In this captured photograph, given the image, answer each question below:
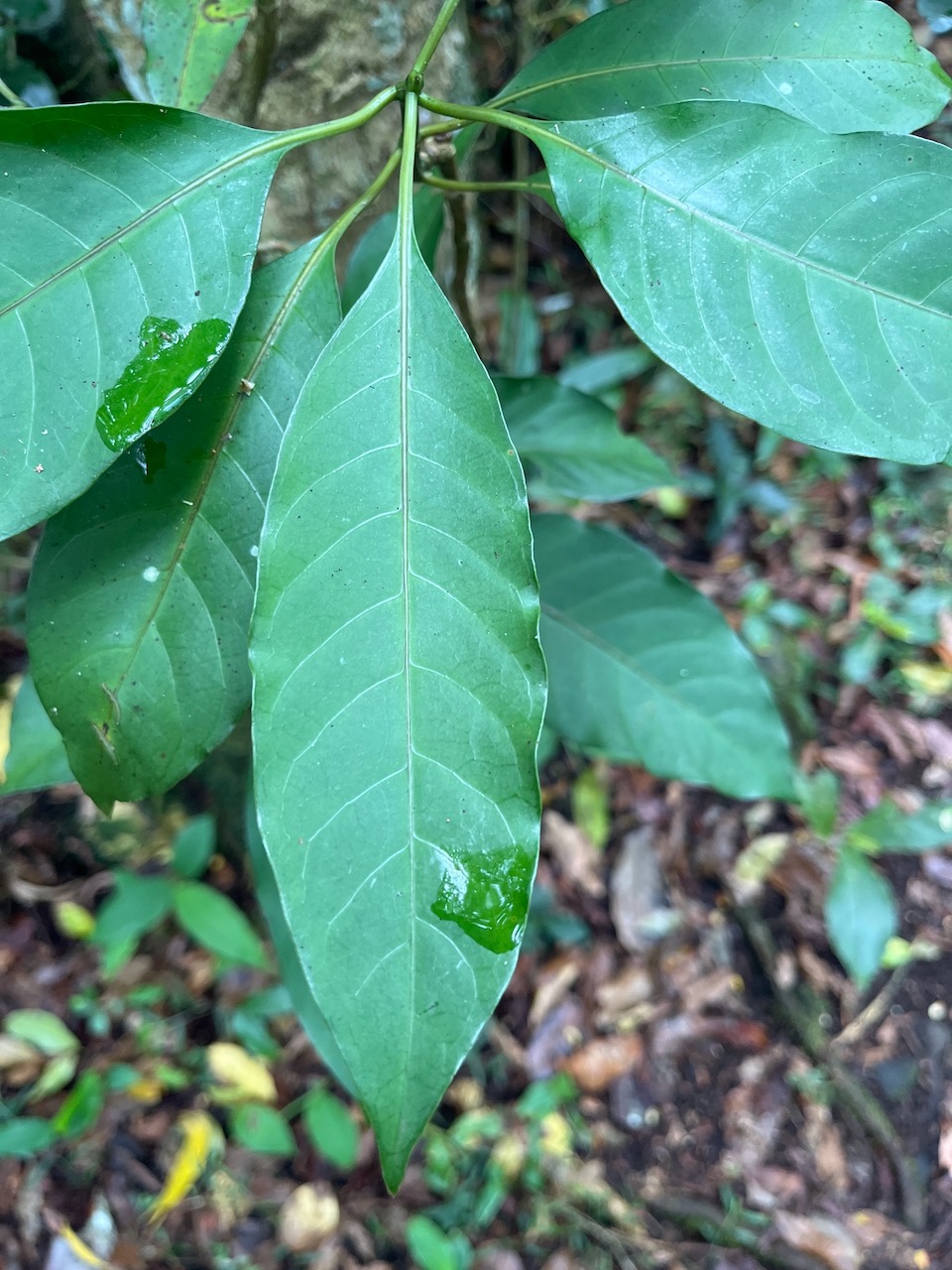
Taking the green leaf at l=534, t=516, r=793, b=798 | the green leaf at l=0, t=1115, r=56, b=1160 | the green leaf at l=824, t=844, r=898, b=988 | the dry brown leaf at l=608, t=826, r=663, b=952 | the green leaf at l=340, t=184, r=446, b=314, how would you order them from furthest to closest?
the dry brown leaf at l=608, t=826, r=663, b=952
the green leaf at l=824, t=844, r=898, b=988
the green leaf at l=0, t=1115, r=56, b=1160
the green leaf at l=534, t=516, r=793, b=798
the green leaf at l=340, t=184, r=446, b=314

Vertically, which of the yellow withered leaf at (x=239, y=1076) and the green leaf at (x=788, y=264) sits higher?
the green leaf at (x=788, y=264)

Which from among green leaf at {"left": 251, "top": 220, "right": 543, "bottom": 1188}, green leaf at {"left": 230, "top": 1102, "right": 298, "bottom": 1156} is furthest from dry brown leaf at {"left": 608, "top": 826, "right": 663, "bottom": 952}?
green leaf at {"left": 251, "top": 220, "right": 543, "bottom": 1188}

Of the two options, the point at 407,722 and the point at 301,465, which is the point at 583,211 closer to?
the point at 301,465

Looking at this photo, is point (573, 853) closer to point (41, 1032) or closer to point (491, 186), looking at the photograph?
point (41, 1032)

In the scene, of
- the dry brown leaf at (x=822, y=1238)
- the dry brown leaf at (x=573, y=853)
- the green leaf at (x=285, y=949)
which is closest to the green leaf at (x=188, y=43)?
the green leaf at (x=285, y=949)

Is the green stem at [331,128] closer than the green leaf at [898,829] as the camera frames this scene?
Yes

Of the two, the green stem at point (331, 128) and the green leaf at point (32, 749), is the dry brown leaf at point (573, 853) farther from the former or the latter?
the green stem at point (331, 128)

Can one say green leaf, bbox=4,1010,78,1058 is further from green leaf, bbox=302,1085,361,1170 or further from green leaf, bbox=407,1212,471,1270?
green leaf, bbox=407,1212,471,1270
